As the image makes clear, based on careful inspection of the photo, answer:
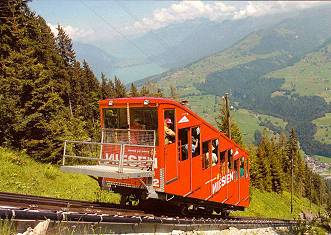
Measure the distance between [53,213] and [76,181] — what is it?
44.8ft

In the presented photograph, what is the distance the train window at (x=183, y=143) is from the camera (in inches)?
532

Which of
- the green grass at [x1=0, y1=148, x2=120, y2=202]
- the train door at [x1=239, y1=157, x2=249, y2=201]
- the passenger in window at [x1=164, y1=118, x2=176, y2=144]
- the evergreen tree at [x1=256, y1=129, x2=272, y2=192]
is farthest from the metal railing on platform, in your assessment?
the evergreen tree at [x1=256, y1=129, x2=272, y2=192]

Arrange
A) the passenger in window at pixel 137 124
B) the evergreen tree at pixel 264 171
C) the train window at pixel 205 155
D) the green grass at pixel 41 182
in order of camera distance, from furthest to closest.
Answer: the evergreen tree at pixel 264 171, the green grass at pixel 41 182, the train window at pixel 205 155, the passenger in window at pixel 137 124

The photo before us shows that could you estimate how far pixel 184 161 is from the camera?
13742 millimetres

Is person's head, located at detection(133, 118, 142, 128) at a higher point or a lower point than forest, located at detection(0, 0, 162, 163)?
lower

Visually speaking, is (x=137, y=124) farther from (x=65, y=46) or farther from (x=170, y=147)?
(x=65, y=46)

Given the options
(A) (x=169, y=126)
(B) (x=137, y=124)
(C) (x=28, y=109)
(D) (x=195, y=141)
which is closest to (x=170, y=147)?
(A) (x=169, y=126)

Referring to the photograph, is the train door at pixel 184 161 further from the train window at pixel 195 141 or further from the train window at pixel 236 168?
the train window at pixel 236 168

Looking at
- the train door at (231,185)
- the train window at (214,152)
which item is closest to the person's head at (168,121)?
the train window at (214,152)

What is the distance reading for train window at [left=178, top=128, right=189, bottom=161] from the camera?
44.3 feet

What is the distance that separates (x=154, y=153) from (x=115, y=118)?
2512 mm

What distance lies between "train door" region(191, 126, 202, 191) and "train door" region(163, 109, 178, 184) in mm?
1416

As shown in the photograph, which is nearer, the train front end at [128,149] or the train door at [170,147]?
the train front end at [128,149]

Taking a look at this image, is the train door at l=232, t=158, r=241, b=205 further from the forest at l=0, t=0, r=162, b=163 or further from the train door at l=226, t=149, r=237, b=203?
the forest at l=0, t=0, r=162, b=163
